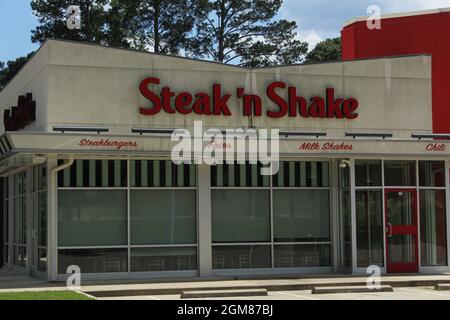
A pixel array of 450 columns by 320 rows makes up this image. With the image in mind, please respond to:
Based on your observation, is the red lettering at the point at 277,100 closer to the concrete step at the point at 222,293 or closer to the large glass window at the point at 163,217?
the large glass window at the point at 163,217

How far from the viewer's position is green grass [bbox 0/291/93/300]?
16.3m

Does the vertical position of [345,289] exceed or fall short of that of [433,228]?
A: it falls short

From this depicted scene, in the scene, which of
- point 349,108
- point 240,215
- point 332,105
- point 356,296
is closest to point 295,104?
point 332,105

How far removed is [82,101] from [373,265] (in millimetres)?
8900

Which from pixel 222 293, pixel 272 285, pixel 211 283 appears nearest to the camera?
pixel 222 293

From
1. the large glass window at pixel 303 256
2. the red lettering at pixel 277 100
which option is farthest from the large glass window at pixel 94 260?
the red lettering at pixel 277 100

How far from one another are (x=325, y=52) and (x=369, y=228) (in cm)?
3883

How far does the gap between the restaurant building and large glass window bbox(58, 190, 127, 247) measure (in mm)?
29

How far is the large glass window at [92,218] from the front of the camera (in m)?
21.3

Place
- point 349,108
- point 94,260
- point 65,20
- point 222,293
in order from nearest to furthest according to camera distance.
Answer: point 222,293, point 94,260, point 349,108, point 65,20

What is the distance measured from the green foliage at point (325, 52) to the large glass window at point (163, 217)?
124ft

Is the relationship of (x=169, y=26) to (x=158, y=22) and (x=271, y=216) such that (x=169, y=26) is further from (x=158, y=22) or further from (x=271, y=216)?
(x=271, y=216)

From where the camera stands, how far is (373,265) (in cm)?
2258

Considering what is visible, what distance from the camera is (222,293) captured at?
18234 millimetres
